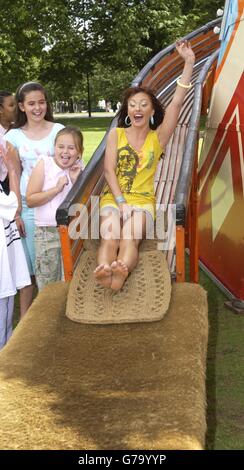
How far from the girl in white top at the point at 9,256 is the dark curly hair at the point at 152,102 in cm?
97

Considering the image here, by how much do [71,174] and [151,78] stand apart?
5160mm

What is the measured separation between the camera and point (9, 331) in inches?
195

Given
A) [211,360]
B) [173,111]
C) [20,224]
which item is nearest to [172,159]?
[173,111]

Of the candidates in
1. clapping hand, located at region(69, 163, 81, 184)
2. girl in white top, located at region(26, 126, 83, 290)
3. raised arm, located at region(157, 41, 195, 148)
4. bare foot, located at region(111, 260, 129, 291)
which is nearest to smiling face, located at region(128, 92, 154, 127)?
raised arm, located at region(157, 41, 195, 148)

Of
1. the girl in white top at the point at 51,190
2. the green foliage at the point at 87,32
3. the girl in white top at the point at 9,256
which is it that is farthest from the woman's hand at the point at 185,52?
the green foliage at the point at 87,32

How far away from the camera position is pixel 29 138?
521 centimetres

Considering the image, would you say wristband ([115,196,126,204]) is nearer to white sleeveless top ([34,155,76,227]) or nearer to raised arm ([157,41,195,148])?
white sleeveless top ([34,155,76,227])

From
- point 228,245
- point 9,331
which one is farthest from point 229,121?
point 9,331

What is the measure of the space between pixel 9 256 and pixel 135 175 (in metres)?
1.11

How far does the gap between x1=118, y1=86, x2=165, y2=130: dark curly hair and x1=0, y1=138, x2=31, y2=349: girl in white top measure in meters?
0.97

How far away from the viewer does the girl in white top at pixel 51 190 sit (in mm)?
→ 4879

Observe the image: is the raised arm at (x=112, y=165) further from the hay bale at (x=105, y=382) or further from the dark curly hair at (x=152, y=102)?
the hay bale at (x=105, y=382)

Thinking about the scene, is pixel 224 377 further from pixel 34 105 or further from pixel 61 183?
pixel 34 105

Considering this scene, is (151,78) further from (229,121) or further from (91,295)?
(91,295)
